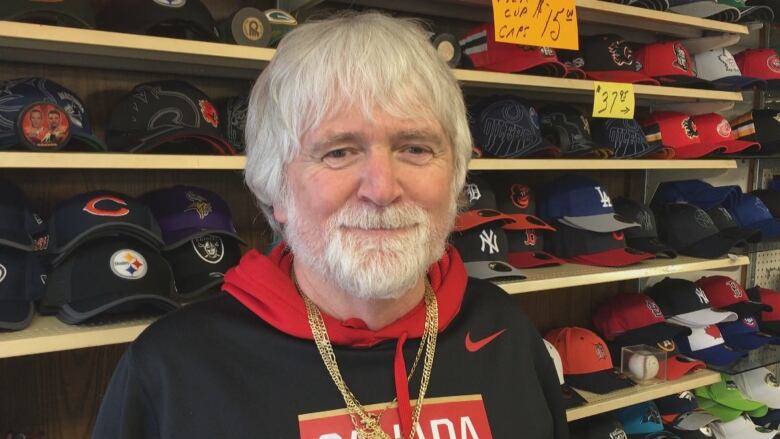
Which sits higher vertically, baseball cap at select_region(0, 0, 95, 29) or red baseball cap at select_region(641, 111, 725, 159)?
baseball cap at select_region(0, 0, 95, 29)

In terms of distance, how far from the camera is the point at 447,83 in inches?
34.3

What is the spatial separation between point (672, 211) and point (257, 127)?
1614mm

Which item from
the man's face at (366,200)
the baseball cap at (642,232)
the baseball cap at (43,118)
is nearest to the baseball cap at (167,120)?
the baseball cap at (43,118)

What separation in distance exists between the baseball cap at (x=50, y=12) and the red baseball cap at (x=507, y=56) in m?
0.92

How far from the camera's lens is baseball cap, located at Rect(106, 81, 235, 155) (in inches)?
44.6

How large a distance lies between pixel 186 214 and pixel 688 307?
5.48 feet

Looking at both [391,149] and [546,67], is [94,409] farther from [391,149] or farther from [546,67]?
[546,67]

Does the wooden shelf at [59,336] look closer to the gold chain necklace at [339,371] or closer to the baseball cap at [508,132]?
the gold chain necklace at [339,371]

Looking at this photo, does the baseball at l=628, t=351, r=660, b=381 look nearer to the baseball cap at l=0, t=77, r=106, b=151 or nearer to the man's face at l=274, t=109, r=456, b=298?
the man's face at l=274, t=109, r=456, b=298

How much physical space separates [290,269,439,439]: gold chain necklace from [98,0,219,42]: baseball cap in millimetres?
567

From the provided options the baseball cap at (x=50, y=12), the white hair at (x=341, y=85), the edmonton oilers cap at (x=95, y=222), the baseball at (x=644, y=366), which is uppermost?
the baseball cap at (x=50, y=12)

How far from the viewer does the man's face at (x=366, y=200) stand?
2.57ft

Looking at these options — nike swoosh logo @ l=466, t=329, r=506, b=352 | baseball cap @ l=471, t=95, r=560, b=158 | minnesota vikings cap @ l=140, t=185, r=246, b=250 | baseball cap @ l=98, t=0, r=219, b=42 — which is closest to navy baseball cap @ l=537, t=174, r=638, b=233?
baseball cap @ l=471, t=95, r=560, b=158

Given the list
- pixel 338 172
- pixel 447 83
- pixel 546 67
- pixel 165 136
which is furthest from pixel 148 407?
pixel 546 67
